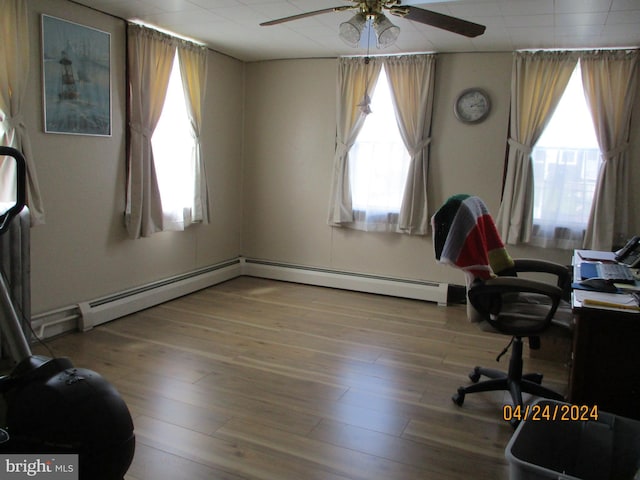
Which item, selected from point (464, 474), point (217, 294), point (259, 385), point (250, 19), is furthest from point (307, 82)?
point (464, 474)

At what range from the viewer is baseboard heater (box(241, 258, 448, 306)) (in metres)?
5.13

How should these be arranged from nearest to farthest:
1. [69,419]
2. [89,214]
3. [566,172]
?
1. [69,419]
2. [89,214]
3. [566,172]

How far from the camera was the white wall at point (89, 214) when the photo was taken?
142 inches

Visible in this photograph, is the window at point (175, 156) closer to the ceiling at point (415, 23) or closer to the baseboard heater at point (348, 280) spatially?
the ceiling at point (415, 23)

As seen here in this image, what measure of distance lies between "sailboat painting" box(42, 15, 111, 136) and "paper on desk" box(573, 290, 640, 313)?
3506 millimetres

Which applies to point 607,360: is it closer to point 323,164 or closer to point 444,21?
point 444,21

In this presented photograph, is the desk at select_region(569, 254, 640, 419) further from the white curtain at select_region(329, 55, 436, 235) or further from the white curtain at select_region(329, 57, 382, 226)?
the white curtain at select_region(329, 57, 382, 226)

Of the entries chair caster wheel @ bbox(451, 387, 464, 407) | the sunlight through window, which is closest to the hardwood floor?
chair caster wheel @ bbox(451, 387, 464, 407)

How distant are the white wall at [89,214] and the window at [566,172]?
328cm

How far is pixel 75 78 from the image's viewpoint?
3.75m

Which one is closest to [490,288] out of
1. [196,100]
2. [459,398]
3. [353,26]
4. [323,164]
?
[459,398]

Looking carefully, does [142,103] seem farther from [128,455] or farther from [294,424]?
[128,455]

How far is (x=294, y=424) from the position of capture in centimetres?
268

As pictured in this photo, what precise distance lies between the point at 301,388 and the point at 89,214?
2.21m
